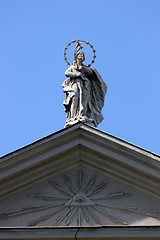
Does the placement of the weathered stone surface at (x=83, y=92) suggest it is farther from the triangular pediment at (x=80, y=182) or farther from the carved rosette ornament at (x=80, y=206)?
the carved rosette ornament at (x=80, y=206)

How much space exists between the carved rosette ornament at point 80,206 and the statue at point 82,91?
191 centimetres

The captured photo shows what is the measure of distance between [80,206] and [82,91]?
3053mm

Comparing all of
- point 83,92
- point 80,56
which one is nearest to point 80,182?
point 83,92

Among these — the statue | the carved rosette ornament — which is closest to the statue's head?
the statue

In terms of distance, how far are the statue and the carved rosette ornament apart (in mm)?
1911

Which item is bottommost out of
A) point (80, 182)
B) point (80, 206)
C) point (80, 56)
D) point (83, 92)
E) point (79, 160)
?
point (80, 206)

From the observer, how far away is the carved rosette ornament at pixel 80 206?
10.7 metres

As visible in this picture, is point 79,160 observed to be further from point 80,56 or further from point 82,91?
point 80,56

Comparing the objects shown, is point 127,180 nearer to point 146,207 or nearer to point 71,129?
point 146,207

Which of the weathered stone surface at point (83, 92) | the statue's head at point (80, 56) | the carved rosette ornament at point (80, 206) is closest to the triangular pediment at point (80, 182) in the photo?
the carved rosette ornament at point (80, 206)

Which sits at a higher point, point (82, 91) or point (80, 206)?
point (82, 91)

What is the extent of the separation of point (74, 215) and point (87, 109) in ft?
9.91

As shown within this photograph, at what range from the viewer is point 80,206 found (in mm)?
10922

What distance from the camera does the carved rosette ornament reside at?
10.7 metres
